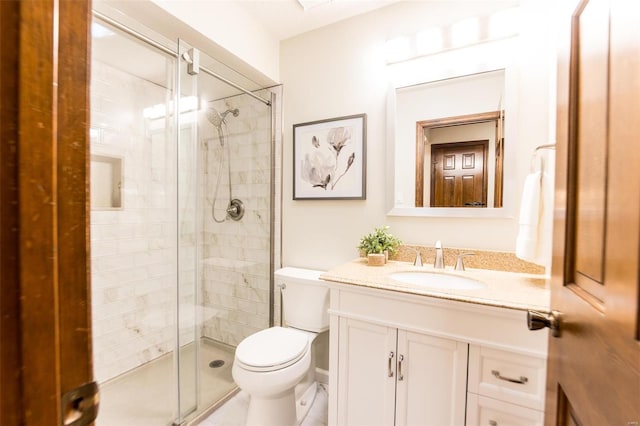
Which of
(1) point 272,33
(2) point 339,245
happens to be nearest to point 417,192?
(2) point 339,245

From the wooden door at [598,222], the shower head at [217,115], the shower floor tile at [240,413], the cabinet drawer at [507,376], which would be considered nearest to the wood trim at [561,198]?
the wooden door at [598,222]

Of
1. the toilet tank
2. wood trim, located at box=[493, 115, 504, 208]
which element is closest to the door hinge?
the toilet tank

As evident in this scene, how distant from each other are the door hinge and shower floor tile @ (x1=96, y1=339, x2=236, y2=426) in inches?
58.3

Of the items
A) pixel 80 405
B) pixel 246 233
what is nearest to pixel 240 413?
pixel 246 233

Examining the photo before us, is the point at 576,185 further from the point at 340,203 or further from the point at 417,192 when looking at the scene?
the point at 340,203

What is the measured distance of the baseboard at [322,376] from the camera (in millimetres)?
1896

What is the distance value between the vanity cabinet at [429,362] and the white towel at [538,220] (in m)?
0.36

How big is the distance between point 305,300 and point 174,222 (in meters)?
0.91

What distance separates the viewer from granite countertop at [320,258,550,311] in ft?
3.40

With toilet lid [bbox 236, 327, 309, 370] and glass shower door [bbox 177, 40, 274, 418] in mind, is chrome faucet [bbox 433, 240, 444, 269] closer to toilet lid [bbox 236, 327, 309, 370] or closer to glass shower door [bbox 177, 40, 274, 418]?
toilet lid [bbox 236, 327, 309, 370]

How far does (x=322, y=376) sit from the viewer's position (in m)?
1.91

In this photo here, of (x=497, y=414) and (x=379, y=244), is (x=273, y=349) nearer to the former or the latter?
(x=379, y=244)

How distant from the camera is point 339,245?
74.2 inches

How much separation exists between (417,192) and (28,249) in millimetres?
1627
